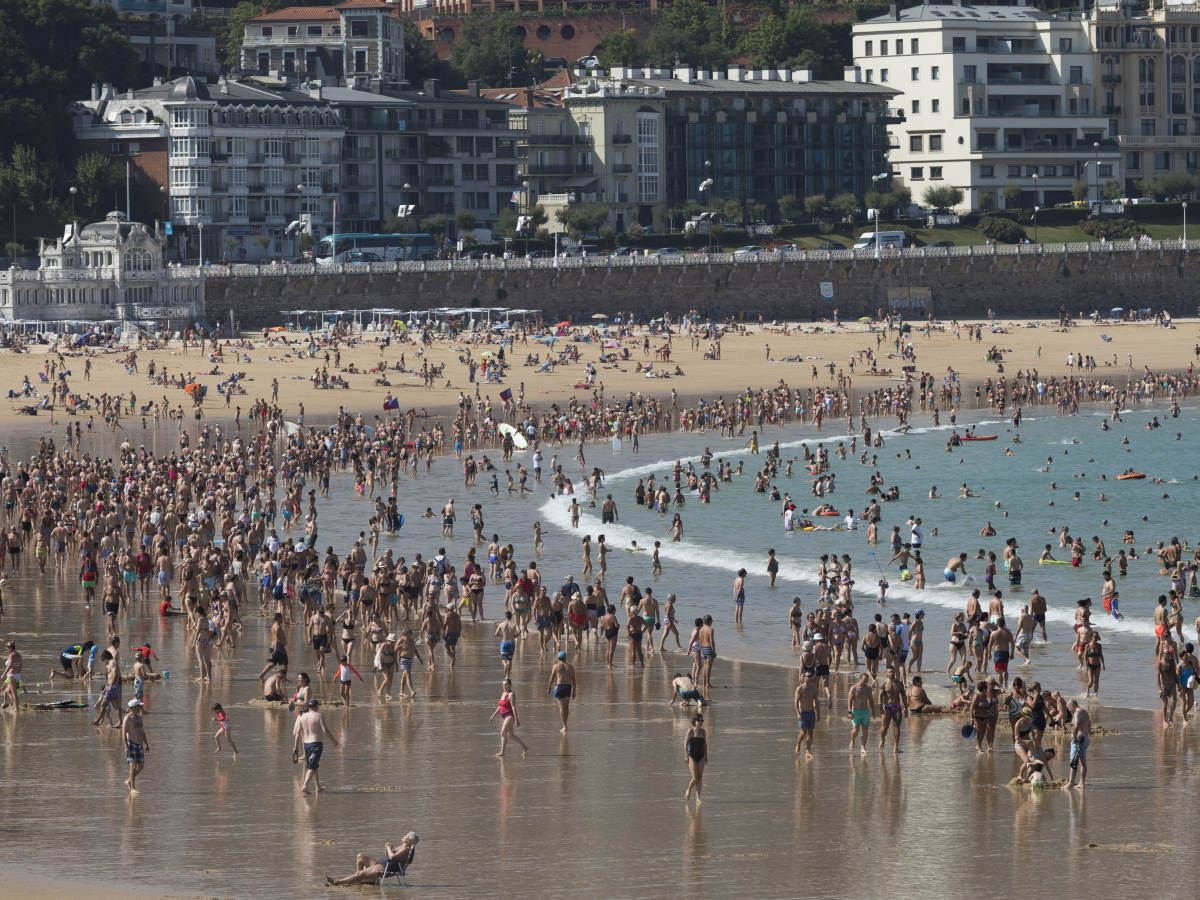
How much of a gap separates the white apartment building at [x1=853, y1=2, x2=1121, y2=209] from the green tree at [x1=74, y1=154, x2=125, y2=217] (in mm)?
47880

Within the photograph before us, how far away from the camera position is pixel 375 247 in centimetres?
9825

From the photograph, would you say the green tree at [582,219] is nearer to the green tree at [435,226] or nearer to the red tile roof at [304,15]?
the green tree at [435,226]

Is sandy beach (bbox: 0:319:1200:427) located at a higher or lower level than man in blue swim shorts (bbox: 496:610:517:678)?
higher

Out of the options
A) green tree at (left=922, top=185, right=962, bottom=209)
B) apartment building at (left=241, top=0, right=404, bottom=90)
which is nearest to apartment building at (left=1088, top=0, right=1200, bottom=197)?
green tree at (left=922, top=185, right=962, bottom=209)

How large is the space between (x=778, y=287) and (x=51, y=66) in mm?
35134

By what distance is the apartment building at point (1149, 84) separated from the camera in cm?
12450

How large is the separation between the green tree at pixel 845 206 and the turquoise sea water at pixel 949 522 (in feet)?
149

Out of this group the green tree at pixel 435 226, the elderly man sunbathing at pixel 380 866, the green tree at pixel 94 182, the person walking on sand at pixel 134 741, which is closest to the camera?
the elderly man sunbathing at pixel 380 866

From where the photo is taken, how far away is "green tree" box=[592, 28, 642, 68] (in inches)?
4934

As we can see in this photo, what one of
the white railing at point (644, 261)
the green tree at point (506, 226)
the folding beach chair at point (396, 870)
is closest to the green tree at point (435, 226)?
the green tree at point (506, 226)

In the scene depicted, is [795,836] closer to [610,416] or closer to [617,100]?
[610,416]

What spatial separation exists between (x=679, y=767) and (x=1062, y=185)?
10384 cm

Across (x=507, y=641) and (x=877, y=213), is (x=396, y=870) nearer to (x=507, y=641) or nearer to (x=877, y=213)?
(x=507, y=641)

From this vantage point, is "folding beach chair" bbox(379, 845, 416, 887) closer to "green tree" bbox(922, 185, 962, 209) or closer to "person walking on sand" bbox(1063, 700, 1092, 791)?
"person walking on sand" bbox(1063, 700, 1092, 791)
